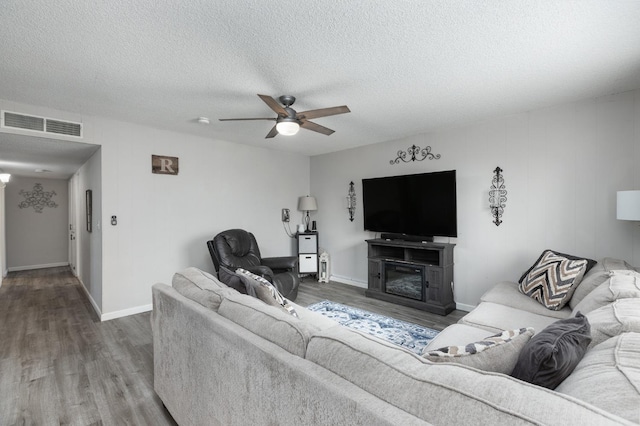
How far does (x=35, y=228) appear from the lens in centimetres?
704

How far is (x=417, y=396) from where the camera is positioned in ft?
2.52

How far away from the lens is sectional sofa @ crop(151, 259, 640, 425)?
0.70 metres

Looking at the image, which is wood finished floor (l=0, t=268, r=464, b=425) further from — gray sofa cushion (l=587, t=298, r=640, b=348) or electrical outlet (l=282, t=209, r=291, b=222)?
gray sofa cushion (l=587, t=298, r=640, b=348)

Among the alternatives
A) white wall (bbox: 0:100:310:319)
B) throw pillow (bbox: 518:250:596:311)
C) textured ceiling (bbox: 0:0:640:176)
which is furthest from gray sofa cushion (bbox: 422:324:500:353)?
white wall (bbox: 0:100:310:319)

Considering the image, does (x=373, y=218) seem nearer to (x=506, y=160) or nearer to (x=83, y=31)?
(x=506, y=160)

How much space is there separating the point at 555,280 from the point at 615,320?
4.63 ft

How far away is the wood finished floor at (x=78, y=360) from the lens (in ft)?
6.51

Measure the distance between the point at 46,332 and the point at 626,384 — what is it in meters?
4.56

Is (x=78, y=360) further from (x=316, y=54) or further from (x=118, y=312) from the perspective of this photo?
(x=316, y=54)

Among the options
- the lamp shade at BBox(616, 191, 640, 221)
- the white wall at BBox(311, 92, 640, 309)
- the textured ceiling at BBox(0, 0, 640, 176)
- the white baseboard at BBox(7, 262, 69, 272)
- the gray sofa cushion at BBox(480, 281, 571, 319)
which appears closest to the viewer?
the textured ceiling at BBox(0, 0, 640, 176)

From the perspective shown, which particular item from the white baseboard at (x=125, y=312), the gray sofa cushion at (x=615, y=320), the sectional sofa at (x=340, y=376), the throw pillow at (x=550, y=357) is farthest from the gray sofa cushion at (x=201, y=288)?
the white baseboard at (x=125, y=312)

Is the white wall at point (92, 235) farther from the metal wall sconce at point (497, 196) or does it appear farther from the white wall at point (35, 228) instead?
the metal wall sconce at point (497, 196)

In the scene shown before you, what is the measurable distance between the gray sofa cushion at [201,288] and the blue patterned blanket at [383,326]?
1.91 metres

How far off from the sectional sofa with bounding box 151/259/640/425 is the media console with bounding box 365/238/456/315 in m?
1.93
